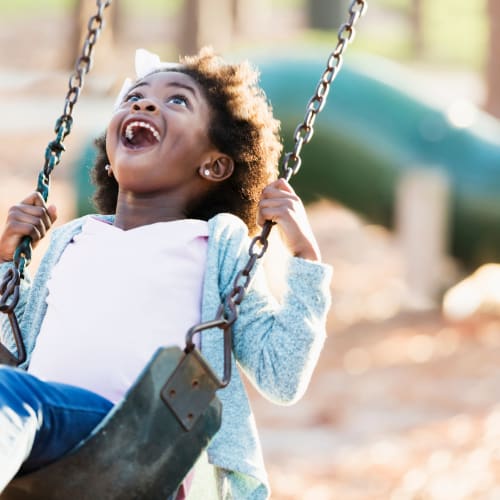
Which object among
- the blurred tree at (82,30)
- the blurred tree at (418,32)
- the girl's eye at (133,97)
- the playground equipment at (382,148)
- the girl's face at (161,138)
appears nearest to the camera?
the girl's face at (161,138)

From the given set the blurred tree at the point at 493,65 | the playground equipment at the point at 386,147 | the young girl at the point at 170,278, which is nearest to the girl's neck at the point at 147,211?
the young girl at the point at 170,278

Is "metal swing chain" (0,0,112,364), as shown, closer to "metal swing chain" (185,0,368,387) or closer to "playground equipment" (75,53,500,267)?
"metal swing chain" (185,0,368,387)

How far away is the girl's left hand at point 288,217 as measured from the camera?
88.5 inches

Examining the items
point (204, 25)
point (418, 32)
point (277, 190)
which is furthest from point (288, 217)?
point (418, 32)

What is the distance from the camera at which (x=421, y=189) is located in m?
6.45

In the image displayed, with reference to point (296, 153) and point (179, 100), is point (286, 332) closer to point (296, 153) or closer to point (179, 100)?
point (296, 153)

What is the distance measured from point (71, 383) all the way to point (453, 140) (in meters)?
4.64

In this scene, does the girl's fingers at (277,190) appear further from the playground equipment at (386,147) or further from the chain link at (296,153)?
the playground equipment at (386,147)

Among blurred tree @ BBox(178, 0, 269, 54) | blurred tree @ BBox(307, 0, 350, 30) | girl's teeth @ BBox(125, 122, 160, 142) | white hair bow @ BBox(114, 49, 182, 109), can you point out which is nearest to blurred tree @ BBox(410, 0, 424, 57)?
blurred tree @ BBox(307, 0, 350, 30)

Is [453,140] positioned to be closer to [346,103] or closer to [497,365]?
[346,103]

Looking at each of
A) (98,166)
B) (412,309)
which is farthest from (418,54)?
(98,166)

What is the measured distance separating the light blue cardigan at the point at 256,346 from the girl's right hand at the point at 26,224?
344mm

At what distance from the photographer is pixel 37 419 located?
1941 mm

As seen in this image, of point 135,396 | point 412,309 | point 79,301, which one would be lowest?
point 135,396
